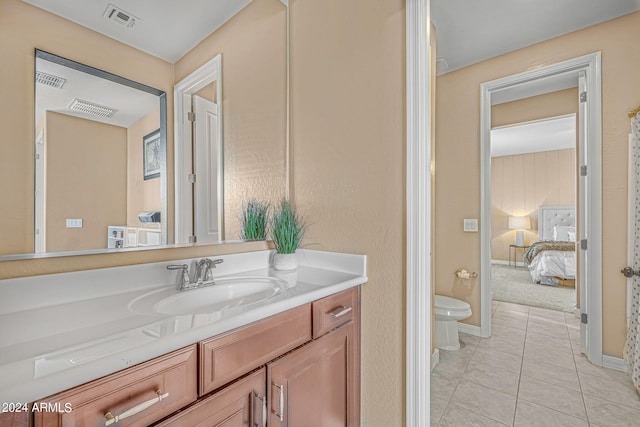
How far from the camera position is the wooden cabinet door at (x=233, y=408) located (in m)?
0.69

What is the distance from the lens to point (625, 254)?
2057 mm

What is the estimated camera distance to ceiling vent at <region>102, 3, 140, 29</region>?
1.03m

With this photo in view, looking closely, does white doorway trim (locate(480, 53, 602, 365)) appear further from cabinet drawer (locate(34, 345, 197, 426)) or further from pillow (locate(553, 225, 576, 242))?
pillow (locate(553, 225, 576, 242))

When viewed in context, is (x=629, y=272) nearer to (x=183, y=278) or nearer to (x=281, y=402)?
(x=281, y=402)

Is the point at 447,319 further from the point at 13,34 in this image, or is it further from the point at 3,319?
the point at 13,34

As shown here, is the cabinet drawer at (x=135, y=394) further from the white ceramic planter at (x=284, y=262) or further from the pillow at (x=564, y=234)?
the pillow at (x=564, y=234)

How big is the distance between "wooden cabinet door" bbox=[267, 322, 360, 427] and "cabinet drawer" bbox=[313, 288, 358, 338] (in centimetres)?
3

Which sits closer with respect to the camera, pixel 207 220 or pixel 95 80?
pixel 95 80

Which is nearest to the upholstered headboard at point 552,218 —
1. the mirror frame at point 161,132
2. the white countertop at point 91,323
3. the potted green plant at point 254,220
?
the white countertop at point 91,323

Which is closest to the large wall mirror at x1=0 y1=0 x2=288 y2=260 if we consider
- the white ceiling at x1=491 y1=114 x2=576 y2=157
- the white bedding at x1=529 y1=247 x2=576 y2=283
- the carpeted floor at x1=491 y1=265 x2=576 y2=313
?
the carpeted floor at x1=491 y1=265 x2=576 y2=313

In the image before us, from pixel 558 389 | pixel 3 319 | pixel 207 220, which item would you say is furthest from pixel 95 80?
pixel 558 389

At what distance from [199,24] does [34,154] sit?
851 mm

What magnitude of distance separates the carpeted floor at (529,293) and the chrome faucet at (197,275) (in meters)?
3.87

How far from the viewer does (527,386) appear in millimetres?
1816
